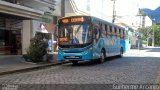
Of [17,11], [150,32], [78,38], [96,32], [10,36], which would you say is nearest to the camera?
[78,38]

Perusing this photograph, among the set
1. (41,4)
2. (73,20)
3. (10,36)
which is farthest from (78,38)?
(41,4)

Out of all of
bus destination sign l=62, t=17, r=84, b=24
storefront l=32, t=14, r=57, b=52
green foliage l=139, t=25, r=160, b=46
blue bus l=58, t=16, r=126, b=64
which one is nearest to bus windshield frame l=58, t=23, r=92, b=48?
blue bus l=58, t=16, r=126, b=64

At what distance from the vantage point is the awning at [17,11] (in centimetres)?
2283

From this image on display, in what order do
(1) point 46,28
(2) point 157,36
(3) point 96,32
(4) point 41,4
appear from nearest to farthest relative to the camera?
1. (3) point 96,32
2. (4) point 41,4
3. (1) point 46,28
4. (2) point 157,36

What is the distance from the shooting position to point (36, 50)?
2086 centimetres

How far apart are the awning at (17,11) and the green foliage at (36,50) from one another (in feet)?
11.9

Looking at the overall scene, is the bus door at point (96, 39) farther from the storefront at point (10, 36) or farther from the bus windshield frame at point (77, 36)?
the storefront at point (10, 36)

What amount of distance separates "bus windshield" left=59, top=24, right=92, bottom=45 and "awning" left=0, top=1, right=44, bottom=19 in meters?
5.26

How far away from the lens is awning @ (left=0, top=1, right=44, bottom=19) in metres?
22.8

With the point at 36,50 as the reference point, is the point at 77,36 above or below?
above

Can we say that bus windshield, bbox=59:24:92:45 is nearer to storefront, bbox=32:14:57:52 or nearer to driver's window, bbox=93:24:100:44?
driver's window, bbox=93:24:100:44

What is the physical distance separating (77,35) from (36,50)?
2897 millimetres

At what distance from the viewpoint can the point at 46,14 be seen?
34281 millimetres

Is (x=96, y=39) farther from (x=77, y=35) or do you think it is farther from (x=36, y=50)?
(x=36, y=50)
